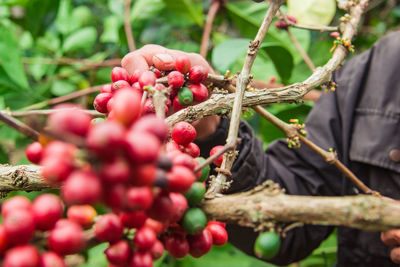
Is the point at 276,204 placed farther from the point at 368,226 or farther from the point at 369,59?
the point at 369,59

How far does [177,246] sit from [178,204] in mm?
59

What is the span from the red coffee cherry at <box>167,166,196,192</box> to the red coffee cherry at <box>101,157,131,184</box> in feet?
0.15

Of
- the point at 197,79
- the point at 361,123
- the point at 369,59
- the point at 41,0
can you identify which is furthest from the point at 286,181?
the point at 41,0

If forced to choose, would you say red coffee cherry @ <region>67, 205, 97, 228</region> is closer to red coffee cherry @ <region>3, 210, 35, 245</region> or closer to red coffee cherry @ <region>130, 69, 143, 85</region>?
red coffee cherry @ <region>3, 210, 35, 245</region>

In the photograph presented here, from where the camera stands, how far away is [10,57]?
43.2 inches

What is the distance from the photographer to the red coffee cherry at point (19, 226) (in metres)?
0.25

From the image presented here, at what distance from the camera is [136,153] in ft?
0.75

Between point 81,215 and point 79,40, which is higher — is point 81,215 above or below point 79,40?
below

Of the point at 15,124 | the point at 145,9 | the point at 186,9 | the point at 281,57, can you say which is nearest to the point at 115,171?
the point at 15,124

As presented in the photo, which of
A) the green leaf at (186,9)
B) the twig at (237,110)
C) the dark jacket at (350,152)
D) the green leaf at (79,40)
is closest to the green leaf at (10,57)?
the green leaf at (79,40)

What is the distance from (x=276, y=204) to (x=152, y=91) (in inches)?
7.0

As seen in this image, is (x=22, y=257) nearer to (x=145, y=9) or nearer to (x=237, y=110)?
(x=237, y=110)

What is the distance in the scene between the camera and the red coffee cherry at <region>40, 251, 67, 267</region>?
256 millimetres

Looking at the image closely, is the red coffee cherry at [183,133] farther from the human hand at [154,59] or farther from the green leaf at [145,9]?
the green leaf at [145,9]
